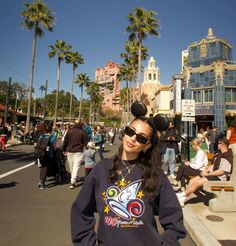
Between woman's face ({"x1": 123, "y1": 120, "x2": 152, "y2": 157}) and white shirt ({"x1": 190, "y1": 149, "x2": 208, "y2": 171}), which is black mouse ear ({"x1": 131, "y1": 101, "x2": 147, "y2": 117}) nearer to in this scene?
woman's face ({"x1": 123, "y1": 120, "x2": 152, "y2": 157})

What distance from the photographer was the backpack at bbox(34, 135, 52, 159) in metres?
7.27

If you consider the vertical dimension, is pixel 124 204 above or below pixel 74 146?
below

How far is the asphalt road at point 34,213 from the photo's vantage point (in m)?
4.16

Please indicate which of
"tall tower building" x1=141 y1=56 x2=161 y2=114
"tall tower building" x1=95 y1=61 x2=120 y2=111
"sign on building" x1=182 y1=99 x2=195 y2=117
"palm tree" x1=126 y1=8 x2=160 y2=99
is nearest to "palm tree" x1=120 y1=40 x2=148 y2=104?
"palm tree" x1=126 y1=8 x2=160 y2=99

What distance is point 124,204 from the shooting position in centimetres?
187

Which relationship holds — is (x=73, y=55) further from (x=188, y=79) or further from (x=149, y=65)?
(x=149, y=65)

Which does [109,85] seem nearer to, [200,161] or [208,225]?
[200,161]

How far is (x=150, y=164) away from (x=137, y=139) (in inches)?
8.5

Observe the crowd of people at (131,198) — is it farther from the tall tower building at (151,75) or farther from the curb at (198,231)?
the tall tower building at (151,75)

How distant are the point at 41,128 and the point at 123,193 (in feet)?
20.5

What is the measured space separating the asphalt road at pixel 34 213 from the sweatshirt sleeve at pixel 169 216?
2596mm

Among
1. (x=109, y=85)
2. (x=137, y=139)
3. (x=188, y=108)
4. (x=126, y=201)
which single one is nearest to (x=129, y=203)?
(x=126, y=201)

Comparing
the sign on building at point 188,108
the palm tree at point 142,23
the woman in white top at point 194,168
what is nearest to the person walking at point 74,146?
the woman in white top at point 194,168

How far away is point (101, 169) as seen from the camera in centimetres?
202
